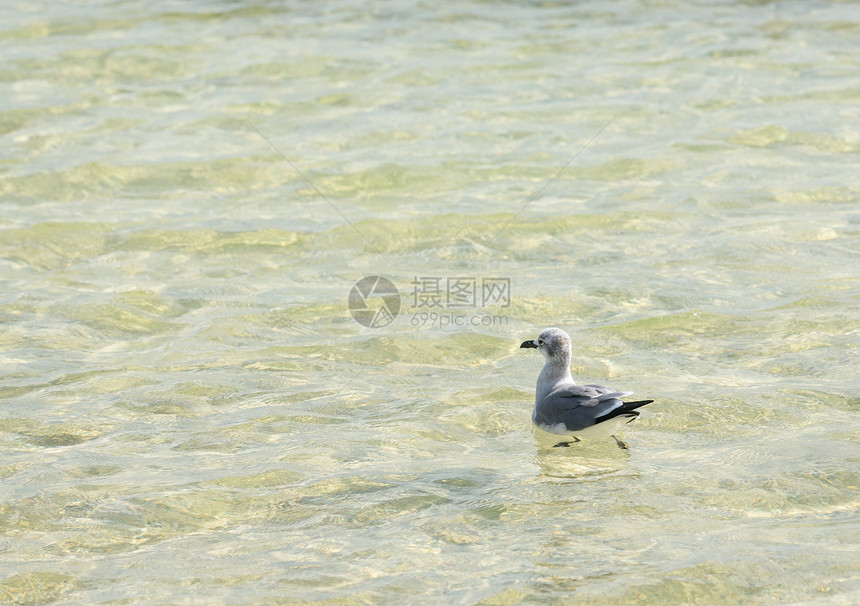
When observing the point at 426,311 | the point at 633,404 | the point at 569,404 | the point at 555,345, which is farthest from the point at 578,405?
the point at 426,311

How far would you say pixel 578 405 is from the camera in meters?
6.36

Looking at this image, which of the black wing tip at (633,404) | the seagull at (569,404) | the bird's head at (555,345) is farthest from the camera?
the bird's head at (555,345)

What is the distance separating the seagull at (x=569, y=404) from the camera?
6.22 metres

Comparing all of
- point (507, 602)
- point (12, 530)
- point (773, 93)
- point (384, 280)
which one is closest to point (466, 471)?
point (507, 602)

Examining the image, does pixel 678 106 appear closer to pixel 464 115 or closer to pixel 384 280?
pixel 464 115
